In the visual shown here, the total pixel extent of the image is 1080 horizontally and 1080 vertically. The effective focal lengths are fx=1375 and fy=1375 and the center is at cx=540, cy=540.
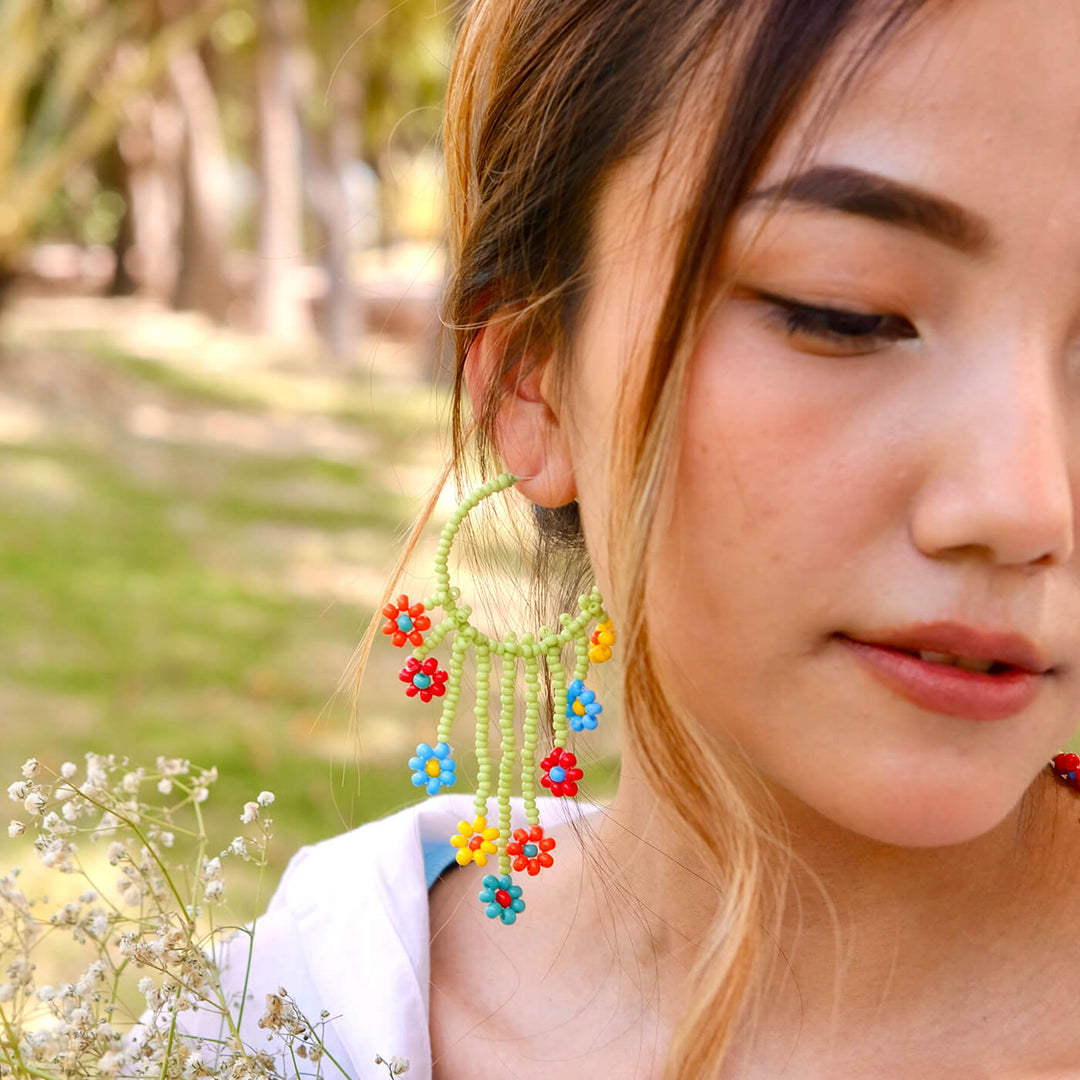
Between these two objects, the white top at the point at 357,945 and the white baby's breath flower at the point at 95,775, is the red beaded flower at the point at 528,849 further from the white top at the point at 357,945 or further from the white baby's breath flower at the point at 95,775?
the white baby's breath flower at the point at 95,775

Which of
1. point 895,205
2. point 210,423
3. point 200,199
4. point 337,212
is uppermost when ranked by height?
point 200,199

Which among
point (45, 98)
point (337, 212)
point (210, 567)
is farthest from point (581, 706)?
point (337, 212)

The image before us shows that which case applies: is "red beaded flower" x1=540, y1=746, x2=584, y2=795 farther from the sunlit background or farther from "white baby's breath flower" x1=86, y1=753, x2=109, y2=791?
"white baby's breath flower" x1=86, y1=753, x2=109, y2=791

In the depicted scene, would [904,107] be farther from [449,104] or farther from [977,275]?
[449,104]

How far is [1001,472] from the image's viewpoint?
1253 mm

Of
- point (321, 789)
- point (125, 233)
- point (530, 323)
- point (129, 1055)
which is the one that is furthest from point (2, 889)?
point (125, 233)

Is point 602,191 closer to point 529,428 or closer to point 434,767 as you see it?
point 529,428

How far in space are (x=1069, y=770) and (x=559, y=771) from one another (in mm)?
674

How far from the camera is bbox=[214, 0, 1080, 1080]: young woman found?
129cm

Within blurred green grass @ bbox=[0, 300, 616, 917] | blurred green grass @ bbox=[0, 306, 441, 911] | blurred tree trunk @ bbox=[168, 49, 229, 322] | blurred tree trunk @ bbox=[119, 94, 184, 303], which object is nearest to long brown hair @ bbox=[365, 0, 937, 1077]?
blurred green grass @ bbox=[0, 300, 616, 917]

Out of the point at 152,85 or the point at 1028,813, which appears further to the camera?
the point at 152,85

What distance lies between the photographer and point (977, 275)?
1.30 meters

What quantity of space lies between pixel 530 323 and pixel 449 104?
0.46 meters

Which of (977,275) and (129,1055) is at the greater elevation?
(977,275)
